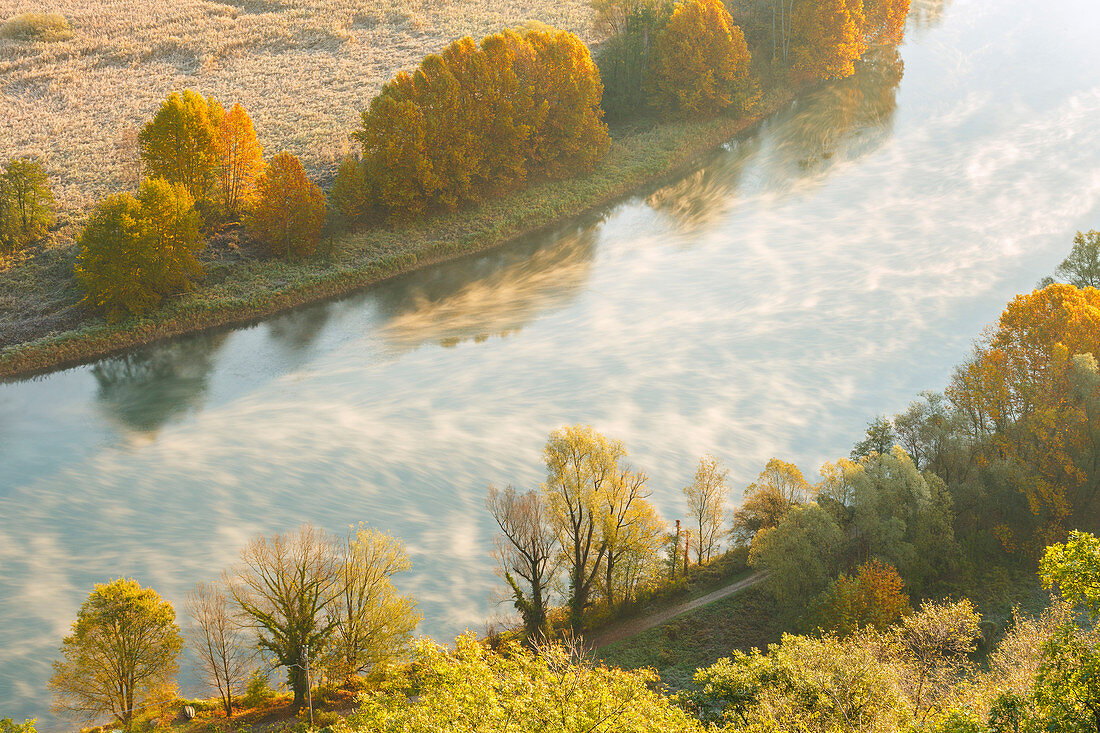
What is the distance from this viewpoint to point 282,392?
48062mm

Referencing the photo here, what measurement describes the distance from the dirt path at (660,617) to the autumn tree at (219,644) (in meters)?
12.8

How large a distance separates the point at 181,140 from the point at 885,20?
68.8 meters

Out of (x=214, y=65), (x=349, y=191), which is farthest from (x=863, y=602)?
(x=214, y=65)

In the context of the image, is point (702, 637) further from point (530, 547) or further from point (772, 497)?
point (530, 547)

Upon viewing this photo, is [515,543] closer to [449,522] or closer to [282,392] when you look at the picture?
[449,522]

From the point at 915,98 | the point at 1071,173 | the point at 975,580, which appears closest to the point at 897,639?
the point at 975,580

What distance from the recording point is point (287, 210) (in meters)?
56.4

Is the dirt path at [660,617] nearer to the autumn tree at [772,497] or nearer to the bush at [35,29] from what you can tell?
the autumn tree at [772,497]

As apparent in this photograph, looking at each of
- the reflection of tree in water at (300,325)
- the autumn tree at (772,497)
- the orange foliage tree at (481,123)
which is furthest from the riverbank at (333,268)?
the autumn tree at (772,497)

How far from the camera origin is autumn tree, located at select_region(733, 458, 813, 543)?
117 feet

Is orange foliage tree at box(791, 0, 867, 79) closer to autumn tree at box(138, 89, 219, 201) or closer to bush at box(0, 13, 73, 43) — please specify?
autumn tree at box(138, 89, 219, 201)

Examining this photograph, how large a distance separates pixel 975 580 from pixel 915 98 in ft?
195

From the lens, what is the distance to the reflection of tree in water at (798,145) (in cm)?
6725

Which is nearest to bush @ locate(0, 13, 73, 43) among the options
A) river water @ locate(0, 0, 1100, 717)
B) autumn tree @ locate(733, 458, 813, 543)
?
river water @ locate(0, 0, 1100, 717)
